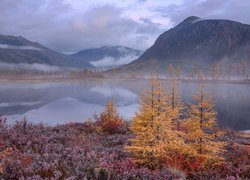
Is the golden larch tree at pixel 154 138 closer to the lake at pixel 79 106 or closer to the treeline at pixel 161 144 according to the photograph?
→ the treeline at pixel 161 144

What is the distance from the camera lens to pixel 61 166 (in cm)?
922

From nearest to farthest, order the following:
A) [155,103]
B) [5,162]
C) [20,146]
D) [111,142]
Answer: [5,162], [155,103], [20,146], [111,142]

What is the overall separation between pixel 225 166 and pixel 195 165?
4.03 feet

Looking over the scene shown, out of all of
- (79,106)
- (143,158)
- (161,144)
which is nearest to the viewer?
(161,144)

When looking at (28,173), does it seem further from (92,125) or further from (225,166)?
(92,125)

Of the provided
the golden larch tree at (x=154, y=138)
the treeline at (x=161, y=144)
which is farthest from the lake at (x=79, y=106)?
the golden larch tree at (x=154, y=138)

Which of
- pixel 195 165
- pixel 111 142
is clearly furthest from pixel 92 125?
pixel 195 165

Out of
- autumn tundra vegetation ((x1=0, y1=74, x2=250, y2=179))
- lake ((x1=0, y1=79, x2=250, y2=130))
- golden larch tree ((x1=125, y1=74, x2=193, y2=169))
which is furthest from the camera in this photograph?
lake ((x1=0, y1=79, x2=250, y2=130))

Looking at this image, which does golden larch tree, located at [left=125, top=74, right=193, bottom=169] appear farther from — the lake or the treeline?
the lake

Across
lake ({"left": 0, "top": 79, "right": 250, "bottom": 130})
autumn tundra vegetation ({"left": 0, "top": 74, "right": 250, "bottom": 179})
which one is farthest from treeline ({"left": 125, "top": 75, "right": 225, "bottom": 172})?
lake ({"left": 0, "top": 79, "right": 250, "bottom": 130})

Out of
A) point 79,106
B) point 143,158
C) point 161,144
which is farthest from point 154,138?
point 79,106

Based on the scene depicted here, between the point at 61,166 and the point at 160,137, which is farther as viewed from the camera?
the point at 160,137

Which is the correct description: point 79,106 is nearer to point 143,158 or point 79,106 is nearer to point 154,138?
point 143,158

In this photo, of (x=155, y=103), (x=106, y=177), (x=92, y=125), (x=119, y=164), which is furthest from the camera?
(x=92, y=125)
